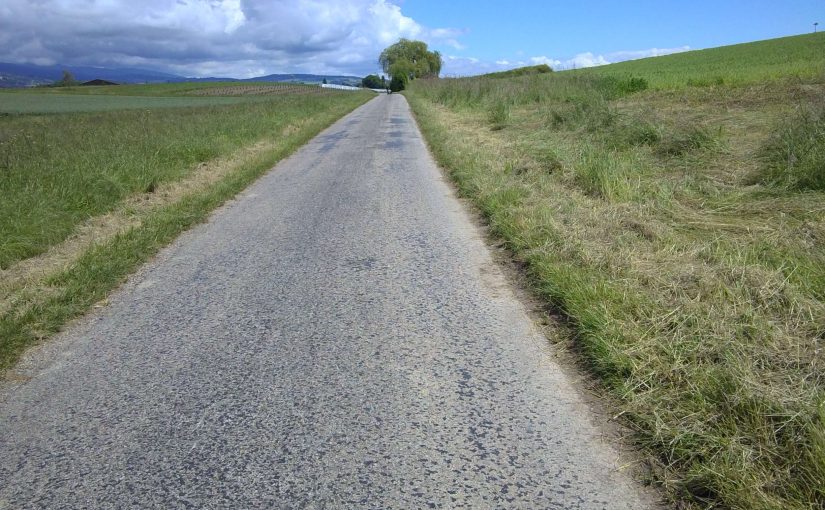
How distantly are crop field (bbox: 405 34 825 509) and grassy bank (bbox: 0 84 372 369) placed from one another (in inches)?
147

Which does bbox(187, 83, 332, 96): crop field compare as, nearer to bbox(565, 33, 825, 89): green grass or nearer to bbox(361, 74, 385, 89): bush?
bbox(565, 33, 825, 89): green grass

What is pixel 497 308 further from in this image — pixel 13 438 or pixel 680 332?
pixel 13 438

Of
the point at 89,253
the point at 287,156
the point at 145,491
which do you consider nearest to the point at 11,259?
the point at 89,253

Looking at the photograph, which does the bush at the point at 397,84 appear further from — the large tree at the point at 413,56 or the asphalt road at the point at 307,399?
the asphalt road at the point at 307,399

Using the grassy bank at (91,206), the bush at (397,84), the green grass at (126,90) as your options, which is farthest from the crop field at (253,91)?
the grassy bank at (91,206)

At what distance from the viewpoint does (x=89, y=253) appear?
219 inches

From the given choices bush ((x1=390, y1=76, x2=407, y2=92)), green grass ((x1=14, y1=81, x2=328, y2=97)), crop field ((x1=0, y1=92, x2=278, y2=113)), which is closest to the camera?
crop field ((x1=0, y1=92, x2=278, y2=113))

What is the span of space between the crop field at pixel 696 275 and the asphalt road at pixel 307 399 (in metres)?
0.33

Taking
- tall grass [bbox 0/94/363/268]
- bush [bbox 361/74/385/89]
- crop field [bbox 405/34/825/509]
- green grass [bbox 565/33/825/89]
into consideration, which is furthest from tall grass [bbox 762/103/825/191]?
bush [bbox 361/74/385/89]

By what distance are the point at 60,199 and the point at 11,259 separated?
1.98 metres

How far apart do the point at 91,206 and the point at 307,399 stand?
238 inches

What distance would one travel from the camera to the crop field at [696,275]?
92.8 inches

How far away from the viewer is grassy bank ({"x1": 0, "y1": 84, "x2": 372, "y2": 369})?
4.49 metres

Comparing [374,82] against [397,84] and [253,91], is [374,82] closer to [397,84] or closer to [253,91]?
[397,84]
